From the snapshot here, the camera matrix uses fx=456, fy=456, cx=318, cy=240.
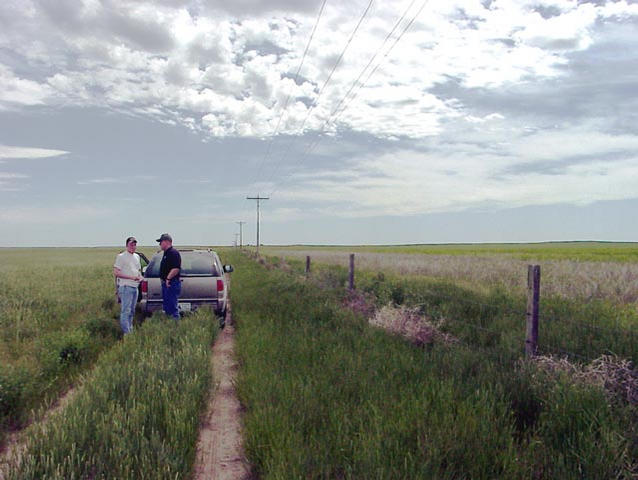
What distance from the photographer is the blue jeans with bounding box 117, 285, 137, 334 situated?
9.14 meters

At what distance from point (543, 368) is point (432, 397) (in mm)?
1705

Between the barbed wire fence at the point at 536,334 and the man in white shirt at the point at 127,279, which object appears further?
the man in white shirt at the point at 127,279

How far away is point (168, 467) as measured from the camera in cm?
335

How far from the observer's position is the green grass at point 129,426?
3.39m

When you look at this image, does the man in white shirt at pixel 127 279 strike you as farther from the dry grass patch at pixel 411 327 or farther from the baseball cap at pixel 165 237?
the dry grass patch at pixel 411 327

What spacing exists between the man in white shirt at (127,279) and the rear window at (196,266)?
1.20 meters

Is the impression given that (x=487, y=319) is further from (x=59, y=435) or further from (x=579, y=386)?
(x=59, y=435)

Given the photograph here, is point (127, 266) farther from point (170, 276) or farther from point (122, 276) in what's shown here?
point (170, 276)

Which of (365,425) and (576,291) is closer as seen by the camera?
(365,425)

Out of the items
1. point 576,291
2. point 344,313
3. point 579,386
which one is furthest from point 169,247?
point 576,291

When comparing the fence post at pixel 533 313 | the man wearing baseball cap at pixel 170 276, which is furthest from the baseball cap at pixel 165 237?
the fence post at pixel 533 313

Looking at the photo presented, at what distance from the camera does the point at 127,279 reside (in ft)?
30.3

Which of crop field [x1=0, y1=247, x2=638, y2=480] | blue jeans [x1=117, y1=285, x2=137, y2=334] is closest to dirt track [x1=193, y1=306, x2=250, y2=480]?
crop field [x1=0, y1=247, x2=638, y2=480]

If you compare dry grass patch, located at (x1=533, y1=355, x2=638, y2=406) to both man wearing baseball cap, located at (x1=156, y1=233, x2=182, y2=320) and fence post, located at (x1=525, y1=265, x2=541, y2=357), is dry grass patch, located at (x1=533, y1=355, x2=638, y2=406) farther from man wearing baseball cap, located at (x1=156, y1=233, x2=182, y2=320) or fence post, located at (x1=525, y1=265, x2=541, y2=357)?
man wearing baseball cap, located at (x1=156, y1=233, x2=182, y2=320)
